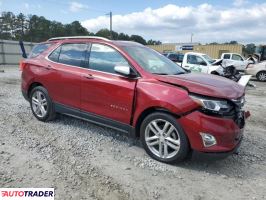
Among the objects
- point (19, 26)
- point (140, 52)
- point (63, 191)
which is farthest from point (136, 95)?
point (19, 26)

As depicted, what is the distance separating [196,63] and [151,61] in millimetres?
11163

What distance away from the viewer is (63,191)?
3391 millimetres

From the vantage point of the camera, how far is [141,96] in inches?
169

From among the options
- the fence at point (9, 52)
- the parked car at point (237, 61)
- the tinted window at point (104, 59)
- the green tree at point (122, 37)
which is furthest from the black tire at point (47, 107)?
the green tree at point (122, 37)

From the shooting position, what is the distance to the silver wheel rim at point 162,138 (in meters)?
4.12

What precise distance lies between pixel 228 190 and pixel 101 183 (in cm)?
157

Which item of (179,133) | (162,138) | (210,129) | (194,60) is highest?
(194,60)

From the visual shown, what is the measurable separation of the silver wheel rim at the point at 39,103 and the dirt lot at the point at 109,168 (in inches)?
17.8

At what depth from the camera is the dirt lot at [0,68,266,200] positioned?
138 inches

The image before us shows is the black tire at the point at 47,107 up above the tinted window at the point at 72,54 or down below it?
below

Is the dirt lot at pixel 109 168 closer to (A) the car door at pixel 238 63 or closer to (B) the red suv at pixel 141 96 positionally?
(B) the red suv at pixel 141 96

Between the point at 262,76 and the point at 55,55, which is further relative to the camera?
the point at 262,76

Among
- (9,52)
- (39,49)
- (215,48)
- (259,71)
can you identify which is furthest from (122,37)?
(39,49)

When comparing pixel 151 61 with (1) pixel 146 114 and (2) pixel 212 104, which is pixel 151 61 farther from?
(2) pixel 212 104
